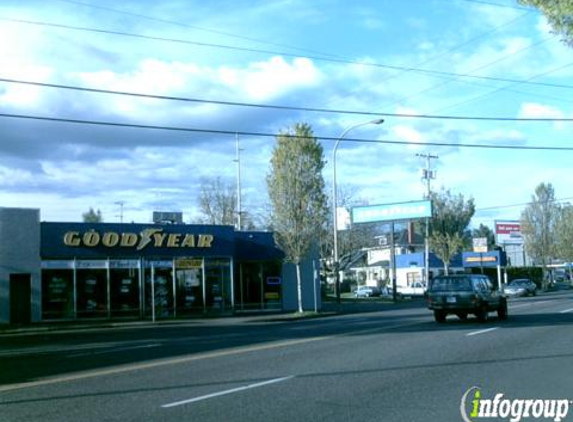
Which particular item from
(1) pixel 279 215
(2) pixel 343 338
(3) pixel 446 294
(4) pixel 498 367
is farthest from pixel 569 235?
(4) pixel 498 367

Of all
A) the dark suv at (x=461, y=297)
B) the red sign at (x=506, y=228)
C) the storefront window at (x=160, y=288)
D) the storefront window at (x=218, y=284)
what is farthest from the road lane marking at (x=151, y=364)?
the red sign at (x=506, y=228)

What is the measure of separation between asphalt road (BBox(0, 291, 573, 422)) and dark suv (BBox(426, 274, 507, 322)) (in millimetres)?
3442

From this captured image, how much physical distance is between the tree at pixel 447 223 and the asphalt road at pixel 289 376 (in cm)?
4060

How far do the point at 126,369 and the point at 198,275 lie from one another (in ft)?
80.0

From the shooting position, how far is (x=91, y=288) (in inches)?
1379

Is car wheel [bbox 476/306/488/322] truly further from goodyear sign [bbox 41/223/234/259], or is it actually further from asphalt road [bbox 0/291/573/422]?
goodyear sign [bbox 41/223/234/259]

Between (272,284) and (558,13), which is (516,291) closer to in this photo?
(272,284)

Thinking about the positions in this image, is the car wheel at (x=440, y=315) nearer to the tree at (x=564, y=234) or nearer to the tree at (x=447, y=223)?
the tree at (x=447, y=223)

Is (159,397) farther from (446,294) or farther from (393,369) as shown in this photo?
(446,294)

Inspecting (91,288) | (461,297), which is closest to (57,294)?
(91,288)

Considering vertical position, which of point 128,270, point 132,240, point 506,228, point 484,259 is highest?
point 506,228

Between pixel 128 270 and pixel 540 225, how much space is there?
58550 millimetres

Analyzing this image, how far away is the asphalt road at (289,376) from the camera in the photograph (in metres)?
9.28

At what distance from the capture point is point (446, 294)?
23953 mm
